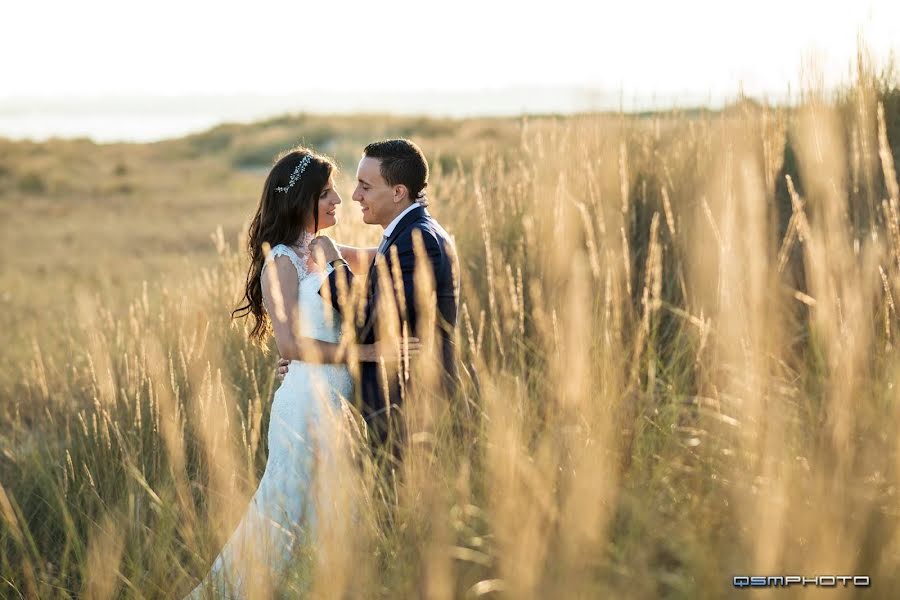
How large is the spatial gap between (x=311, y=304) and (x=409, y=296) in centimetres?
49

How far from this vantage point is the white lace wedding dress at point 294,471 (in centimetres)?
262

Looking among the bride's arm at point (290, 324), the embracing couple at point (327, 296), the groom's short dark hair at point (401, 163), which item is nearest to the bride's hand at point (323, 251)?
the embracing couple at point (327, 296)

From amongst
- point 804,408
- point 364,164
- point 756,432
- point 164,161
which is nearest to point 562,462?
point 756,432

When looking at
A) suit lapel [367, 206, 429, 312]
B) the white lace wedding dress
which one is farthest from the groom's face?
the white lace wedding dress

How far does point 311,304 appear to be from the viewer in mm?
3645

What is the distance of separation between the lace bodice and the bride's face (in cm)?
22

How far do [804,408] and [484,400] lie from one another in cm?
94

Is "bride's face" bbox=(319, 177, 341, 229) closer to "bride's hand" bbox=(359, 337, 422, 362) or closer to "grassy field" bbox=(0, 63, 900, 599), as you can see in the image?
"grassy field" bbox=(0, 63, 900, 599)

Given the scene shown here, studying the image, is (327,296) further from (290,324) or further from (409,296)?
(290,324)

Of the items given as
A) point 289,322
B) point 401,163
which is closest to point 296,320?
point 289,322

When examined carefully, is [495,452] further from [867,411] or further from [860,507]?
[867,411]

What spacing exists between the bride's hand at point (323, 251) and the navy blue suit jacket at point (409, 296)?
160mm

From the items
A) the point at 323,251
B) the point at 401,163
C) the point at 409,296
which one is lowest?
the point at 409,296

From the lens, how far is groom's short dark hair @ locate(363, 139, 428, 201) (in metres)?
3.70
